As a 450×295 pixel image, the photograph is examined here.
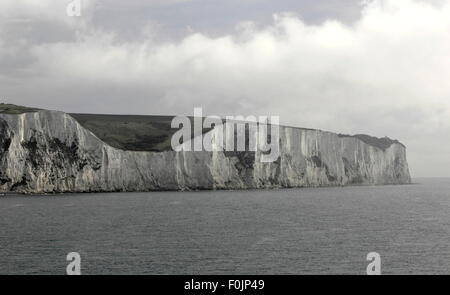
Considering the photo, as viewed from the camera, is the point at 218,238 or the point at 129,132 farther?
the point at 129,132

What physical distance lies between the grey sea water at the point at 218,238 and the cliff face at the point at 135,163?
67.4ft

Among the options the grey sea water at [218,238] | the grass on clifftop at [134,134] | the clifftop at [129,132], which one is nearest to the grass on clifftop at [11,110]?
the clifftop at [129,132]

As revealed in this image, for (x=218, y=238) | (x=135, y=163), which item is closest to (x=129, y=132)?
(x=135, y=163)

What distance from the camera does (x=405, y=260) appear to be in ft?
156

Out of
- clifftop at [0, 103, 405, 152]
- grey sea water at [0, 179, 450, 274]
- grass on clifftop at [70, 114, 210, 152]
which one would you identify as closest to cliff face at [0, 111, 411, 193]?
clifftop at [0, 103, 405, 152]

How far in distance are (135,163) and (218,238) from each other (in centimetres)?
7647

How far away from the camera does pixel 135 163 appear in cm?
13188

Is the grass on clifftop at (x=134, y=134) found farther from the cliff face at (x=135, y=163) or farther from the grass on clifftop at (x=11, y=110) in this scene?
the grass on clifftop at (x=11, y=110)

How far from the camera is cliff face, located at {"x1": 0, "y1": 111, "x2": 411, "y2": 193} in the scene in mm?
116688

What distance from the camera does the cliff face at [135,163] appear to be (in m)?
117

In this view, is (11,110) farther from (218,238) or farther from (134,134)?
(218,238)

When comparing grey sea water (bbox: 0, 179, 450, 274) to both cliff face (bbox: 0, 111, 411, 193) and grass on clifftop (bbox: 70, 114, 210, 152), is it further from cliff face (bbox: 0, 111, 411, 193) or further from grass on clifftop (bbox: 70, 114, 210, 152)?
grass on clifftop (bbox: 70, 114, 210, 152)
